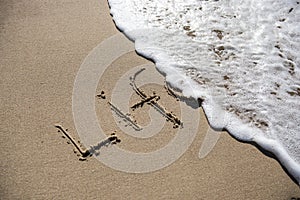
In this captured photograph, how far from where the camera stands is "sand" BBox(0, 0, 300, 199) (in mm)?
1759

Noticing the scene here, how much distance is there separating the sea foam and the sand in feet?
0.51

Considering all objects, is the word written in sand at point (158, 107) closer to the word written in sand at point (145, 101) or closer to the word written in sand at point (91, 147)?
the word written in sand at point (145, 101)

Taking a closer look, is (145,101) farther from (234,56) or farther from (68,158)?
(234,56)

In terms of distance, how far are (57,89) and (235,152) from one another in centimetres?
107

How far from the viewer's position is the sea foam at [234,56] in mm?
2148

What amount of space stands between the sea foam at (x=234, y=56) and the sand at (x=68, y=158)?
→ 0.16 meters

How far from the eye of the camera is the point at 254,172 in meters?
1.88

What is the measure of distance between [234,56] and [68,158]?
135 centimetres

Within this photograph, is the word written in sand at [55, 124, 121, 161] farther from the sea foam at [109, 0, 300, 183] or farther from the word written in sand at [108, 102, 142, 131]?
the sea foam at [109, 0, 300, 183]

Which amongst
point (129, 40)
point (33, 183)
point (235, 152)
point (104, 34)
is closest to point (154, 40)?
point (129, 40)

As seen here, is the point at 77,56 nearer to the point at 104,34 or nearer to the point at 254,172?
the point at 104,34

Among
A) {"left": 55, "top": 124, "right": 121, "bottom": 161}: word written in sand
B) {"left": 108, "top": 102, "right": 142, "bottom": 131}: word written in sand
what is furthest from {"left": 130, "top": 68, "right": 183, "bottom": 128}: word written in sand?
{"left": 55, "top": 124, "right": 121, "bottom": 161}: word written in sand

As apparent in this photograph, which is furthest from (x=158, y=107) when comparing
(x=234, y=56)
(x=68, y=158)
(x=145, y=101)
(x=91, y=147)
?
(x=234, y=56)

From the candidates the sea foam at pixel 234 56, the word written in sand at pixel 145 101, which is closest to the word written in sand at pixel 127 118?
the word written in sand at pixel 145 101
